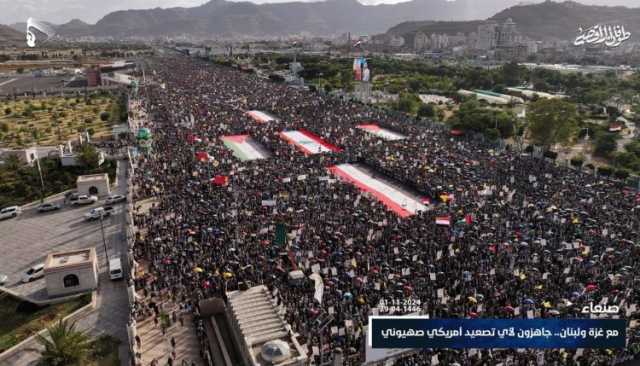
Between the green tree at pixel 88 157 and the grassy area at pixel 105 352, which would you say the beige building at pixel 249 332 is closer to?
the grassy area at pixel 105 352

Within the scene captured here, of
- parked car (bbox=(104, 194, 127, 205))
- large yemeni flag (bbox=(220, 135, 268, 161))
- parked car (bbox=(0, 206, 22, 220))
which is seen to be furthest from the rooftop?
large yemeni flag (bbox=(220, 135, 268, 161))

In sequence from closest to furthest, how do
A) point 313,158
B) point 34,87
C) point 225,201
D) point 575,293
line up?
point 575,293, point 225,201, point 313,158, point 34,87

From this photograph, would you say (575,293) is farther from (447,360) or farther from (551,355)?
(447,360)

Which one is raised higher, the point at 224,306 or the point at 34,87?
the point at 34,87

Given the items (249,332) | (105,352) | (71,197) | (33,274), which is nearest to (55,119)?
(71,197)

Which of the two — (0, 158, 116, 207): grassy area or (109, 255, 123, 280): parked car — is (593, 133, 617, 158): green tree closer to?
(109, 255, 123, 280): parked car

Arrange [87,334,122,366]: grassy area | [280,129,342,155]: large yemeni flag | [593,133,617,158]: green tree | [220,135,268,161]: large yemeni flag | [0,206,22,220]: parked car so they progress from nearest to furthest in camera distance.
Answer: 1. [87,334,122,366]: grassy area
2. [0,206,22,220]: parked car
3. [220,135,268,161]: large yemeni flag
4. [280,129,342,155]: large yemeni flag
5. [593,133,617,158]: green tree

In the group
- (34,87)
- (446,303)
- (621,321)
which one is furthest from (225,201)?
(34,87)

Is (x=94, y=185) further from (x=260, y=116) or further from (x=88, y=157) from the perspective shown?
(x=260, y=116)
